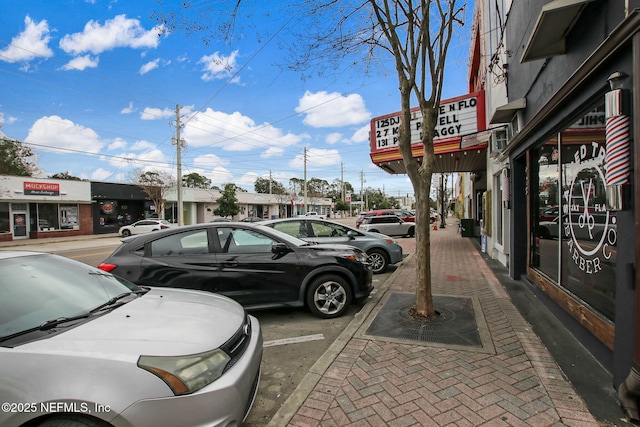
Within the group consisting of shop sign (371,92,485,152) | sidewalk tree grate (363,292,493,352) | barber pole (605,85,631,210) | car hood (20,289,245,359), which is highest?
shop sign (371,92,485,152)

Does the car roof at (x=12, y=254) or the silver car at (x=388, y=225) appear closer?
the car roof at (x=12, y=254)

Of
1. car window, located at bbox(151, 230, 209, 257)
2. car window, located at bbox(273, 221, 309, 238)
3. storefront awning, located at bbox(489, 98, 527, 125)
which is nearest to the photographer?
car window, located at bbox(151, 230, 209, 257)

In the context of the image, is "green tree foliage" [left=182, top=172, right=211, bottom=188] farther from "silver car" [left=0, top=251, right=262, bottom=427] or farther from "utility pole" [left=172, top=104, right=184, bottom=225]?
"silver car" [left=0, top=251, right=262, bottom=427]

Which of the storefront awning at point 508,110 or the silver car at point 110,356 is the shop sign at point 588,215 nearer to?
the storefront awning at point 508,110

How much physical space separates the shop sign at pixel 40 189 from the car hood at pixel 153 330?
1134 inches

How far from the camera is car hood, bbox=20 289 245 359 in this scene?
6.54 ft

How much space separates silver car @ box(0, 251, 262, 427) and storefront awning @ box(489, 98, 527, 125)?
593 centimetres

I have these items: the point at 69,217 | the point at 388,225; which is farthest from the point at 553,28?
the point at 69,217

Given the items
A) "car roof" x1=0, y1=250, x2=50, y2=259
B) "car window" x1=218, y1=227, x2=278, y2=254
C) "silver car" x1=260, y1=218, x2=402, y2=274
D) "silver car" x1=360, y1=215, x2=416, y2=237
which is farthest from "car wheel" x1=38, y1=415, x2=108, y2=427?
"silver car" x1=360, y1=215, x2=416, y2=237

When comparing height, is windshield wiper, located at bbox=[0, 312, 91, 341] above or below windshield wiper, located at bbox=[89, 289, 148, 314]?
above

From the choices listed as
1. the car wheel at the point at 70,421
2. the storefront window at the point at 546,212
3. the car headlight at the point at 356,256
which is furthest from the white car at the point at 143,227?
the car wheel at the point at 70,421

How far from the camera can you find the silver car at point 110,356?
5.88 feet

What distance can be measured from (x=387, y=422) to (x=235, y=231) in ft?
10.9

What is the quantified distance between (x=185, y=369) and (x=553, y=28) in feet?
15.7
